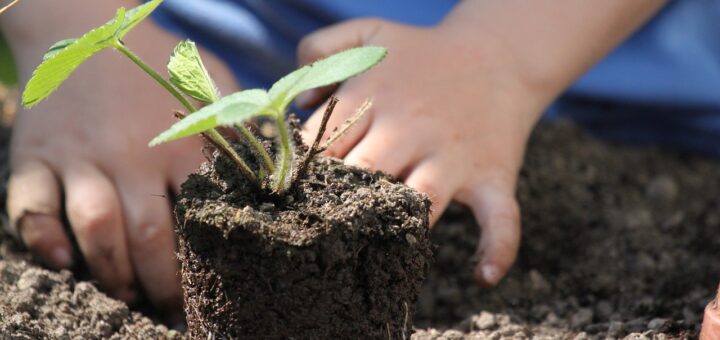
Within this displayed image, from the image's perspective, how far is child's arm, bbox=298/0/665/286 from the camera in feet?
4.50

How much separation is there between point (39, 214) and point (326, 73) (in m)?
0.80

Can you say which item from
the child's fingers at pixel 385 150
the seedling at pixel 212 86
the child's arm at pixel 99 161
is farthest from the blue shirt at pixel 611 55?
the seedling at pixel 212 86

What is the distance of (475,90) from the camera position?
156 cm

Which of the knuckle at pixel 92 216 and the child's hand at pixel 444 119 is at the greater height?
the child's hand at pixel 444 119

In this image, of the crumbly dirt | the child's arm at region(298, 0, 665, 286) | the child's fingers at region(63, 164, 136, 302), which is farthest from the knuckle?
the child's arm at region(298, 0, 665, 286)

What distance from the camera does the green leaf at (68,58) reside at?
820 millimetres

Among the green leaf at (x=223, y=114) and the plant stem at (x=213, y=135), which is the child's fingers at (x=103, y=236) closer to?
the plant stem at (x=213, y=135)

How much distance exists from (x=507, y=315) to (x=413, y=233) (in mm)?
454

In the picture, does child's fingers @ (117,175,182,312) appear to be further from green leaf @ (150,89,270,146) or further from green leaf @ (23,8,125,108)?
green leaf @ (150,89,270,146)

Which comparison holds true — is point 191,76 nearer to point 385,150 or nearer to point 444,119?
point 385,150

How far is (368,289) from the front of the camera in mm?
897

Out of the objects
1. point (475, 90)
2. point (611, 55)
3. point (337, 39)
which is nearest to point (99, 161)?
point (337, 39)

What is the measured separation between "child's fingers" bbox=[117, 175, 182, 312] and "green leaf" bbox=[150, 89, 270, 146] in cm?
63

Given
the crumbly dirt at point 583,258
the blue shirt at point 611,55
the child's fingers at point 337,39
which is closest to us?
the crumbly dirt at point 583,258
